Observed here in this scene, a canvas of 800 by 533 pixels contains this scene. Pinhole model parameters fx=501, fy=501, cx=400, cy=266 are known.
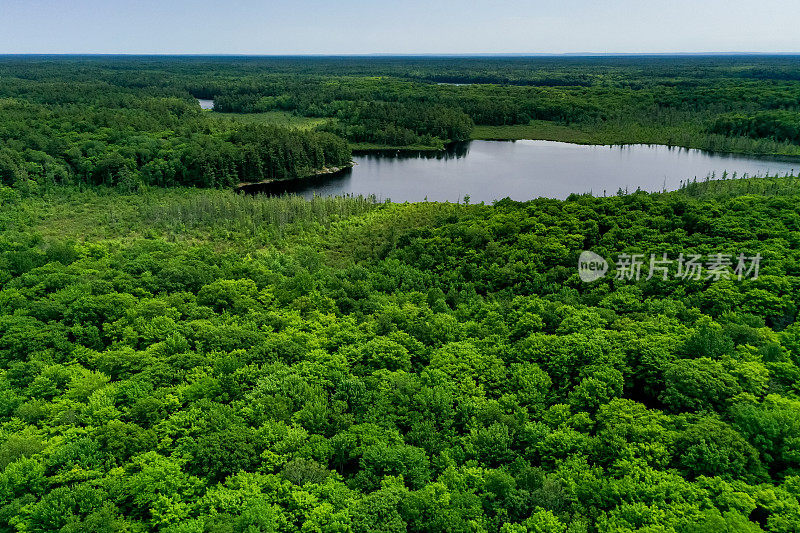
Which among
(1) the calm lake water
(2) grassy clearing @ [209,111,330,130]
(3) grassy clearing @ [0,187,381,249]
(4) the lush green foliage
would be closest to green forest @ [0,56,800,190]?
(2) grassy clearing @ [209,111,330,130]

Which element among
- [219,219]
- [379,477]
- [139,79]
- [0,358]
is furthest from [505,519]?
[139,79]

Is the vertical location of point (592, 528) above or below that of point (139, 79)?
below

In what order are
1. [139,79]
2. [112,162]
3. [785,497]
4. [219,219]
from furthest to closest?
[139,79]
[112,162]
[219,219]
[785,497]

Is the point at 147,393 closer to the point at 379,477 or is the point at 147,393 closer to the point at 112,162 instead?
the point at 379,477

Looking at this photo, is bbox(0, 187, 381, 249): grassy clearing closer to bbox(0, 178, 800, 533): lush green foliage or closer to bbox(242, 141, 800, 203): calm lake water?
bbox(242, 141, 800, 203): calm lake water

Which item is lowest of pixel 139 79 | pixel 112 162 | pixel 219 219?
pixel 219 219

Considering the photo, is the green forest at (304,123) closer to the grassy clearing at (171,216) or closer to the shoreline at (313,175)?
the shoreline at (313,175)

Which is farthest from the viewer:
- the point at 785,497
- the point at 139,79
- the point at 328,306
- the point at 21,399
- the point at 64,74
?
the point at 64,74
